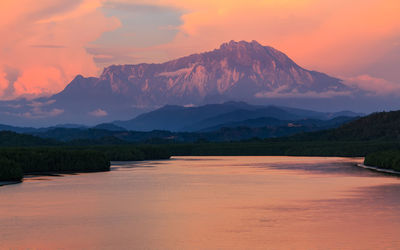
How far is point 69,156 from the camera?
415 feet

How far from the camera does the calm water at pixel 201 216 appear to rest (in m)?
40.4

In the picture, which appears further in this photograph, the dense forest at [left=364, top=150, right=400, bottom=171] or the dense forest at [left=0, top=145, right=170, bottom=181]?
the dense forest at [left=364, top=150, right=400, bottom=171]

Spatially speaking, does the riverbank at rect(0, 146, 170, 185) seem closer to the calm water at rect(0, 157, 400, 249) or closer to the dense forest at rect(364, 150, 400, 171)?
the calm water at rect(0, 157, 400, 249)

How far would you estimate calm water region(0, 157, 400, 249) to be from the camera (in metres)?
40.4

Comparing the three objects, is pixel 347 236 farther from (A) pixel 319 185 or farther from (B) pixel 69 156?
(B) pixel 69 156

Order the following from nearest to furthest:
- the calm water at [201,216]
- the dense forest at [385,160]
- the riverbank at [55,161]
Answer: the calm water at [201,216], the riverbank at [55,161], the dense forest at [385,160]

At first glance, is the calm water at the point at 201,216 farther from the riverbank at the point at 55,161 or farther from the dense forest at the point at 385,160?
the dense forest at the point at 385,160

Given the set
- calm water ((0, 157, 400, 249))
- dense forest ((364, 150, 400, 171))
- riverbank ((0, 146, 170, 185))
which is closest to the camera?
calm water ((0, 157, 400, 249))

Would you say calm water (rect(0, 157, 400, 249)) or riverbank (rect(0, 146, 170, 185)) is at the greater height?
riverbank (rect(0, 146, 170, 185))

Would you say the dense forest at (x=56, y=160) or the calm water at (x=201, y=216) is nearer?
the calm water at (x=201, y=216)

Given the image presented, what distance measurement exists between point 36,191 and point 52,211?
2035 centimetres

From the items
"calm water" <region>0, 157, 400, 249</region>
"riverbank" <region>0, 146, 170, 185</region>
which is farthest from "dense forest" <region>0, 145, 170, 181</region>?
"calm water" <region>0, 157, 400, 249</region>

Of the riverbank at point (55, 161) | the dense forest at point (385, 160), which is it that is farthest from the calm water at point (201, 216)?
the dense forest at point (385, 160)

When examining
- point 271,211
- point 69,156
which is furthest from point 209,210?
point 69,156
